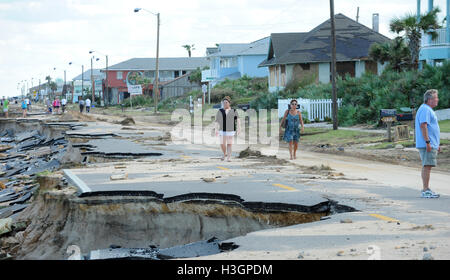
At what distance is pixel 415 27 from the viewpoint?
34.8 meters

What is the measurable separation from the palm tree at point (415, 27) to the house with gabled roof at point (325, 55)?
11.7m

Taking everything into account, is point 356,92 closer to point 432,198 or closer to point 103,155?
point 103,155

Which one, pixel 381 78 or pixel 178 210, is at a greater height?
pixel 381 78

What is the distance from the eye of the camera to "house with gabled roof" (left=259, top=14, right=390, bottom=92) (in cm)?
4784

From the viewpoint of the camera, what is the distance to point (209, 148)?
2220 centimetres

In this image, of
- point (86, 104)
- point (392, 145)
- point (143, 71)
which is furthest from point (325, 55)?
point (143, 71)

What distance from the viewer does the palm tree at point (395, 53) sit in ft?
118

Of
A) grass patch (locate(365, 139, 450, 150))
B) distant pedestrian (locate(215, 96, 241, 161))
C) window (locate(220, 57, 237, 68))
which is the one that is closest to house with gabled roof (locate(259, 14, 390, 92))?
window (locate(220, 57, 237, 68))

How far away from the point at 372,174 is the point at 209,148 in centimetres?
870

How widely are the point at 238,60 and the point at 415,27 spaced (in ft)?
141

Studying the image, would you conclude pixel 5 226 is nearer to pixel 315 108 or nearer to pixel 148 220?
pixel 148 220
